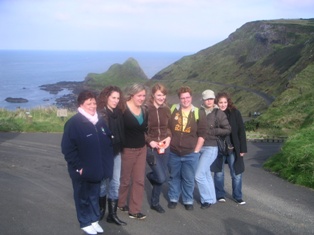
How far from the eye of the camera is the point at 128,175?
20.4ft

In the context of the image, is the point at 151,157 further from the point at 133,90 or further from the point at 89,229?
the point at 89,229

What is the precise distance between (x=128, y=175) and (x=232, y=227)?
5.63ft

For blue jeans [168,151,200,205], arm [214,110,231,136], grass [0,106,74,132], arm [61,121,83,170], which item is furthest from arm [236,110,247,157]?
grass [0,106,74,132]

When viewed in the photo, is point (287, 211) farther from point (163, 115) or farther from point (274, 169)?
point (274, 169)

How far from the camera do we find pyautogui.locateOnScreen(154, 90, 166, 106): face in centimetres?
620

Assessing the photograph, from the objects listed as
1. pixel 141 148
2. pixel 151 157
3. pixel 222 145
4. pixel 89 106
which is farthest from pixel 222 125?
pixel 89 106

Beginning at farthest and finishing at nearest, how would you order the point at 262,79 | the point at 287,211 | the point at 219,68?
the point at 219,68
the point at 262,79
the point at 287,211

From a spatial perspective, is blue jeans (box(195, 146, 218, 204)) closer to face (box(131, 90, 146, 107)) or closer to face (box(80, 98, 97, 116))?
face (box(131, 90, 146, 107))

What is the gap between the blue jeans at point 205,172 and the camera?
6802 millimetres

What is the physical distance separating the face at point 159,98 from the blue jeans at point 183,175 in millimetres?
946

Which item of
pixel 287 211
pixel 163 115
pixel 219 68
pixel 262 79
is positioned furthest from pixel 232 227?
pixel 219 68

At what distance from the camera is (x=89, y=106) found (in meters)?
5.36

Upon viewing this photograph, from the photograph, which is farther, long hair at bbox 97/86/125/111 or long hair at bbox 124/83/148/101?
long hair at bbox 124/83/148/101

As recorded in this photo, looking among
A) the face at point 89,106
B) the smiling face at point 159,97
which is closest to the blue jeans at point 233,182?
the smiling face at point 159,97
